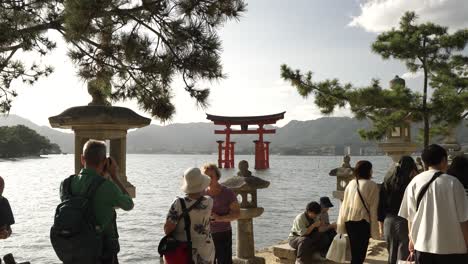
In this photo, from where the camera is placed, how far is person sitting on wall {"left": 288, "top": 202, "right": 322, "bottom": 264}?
5609mm

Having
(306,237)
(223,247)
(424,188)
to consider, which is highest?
(424,188)

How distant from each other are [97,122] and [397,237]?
335 centimetres

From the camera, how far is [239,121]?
5544cm

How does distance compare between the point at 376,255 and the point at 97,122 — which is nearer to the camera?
the point at 97,122

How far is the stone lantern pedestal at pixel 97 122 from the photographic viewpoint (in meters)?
5.16

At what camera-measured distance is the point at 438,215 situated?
309cm

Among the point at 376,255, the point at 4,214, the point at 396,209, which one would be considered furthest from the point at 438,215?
the point at 376,255

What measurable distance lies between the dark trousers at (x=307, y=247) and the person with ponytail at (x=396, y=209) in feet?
5.31

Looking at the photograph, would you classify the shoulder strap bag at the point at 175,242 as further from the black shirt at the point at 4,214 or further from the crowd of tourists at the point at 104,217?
the black shirt at the point at 4,214

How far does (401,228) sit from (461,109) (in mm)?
7782

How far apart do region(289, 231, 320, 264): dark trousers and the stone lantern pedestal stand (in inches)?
83.8

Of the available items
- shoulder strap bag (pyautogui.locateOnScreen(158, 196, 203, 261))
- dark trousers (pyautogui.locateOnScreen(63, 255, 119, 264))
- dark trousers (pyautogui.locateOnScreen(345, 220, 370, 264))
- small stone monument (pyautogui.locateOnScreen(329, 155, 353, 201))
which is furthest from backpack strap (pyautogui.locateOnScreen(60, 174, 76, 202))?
small stone monument (pyautogui.locateOnScreen(329, 155, 353, 201))

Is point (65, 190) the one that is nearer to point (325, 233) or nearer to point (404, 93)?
point (325, 233)

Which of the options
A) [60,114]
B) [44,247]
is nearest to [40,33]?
[60,114]
